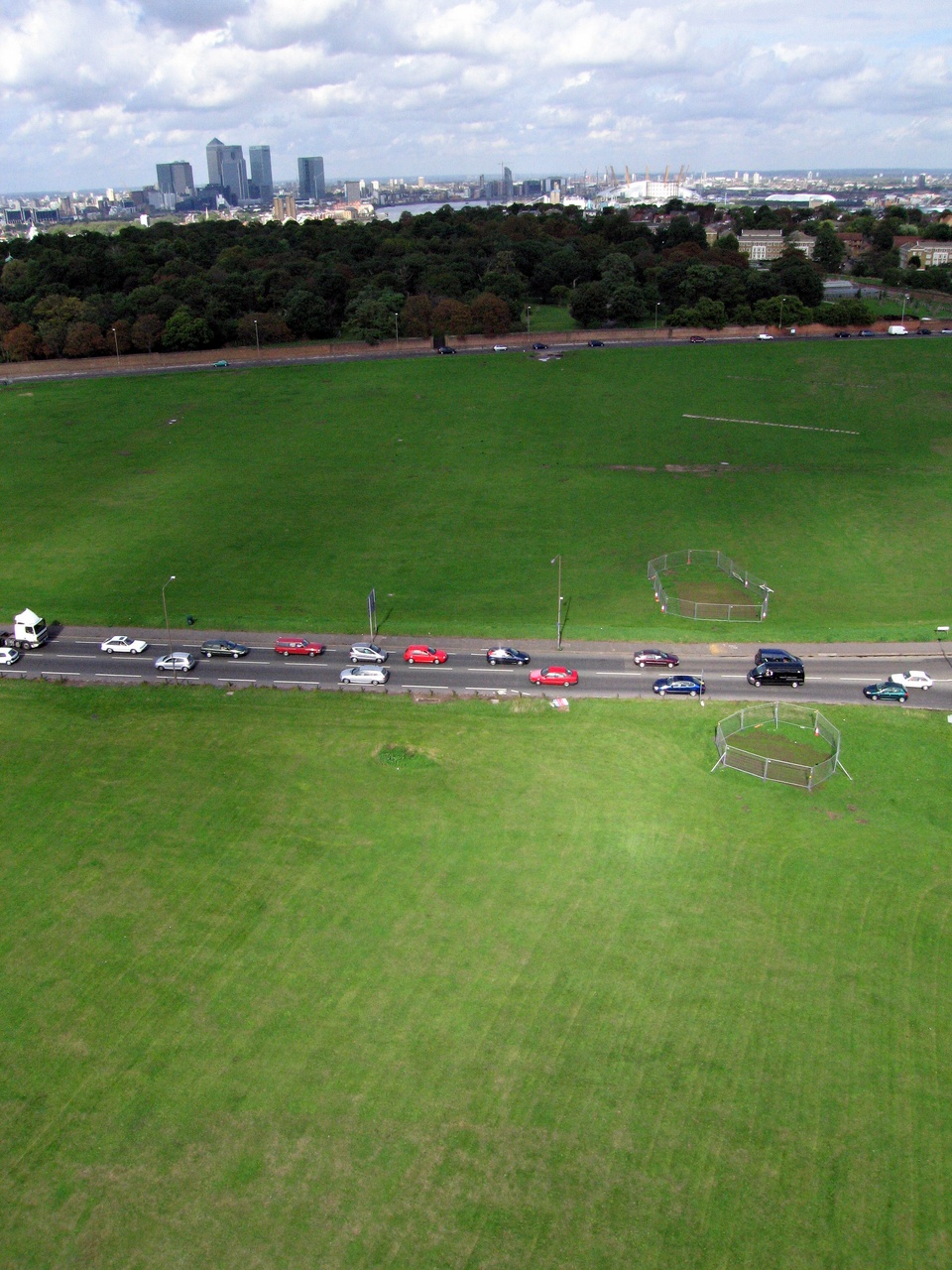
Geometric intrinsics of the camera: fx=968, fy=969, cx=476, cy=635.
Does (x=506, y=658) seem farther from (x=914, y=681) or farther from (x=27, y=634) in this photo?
(x=27, y=634)

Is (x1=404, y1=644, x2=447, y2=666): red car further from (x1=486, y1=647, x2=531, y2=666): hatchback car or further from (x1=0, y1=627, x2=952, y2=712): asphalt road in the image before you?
(x1=486, y1=647, x2=531, y2=666): hatchback car

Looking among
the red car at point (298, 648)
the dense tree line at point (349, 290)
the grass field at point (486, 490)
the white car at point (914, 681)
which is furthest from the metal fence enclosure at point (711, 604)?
the dense tree line at point (349, 290)

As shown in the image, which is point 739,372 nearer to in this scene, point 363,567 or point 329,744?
point 363,567

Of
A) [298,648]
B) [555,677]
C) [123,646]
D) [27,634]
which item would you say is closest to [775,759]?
[555,677]

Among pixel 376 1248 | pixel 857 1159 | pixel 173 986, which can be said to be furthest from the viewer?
pixel 173 986

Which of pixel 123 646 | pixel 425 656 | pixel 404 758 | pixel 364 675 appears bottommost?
pixel 404 758

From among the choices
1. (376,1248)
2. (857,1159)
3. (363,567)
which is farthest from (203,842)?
(363,567)
